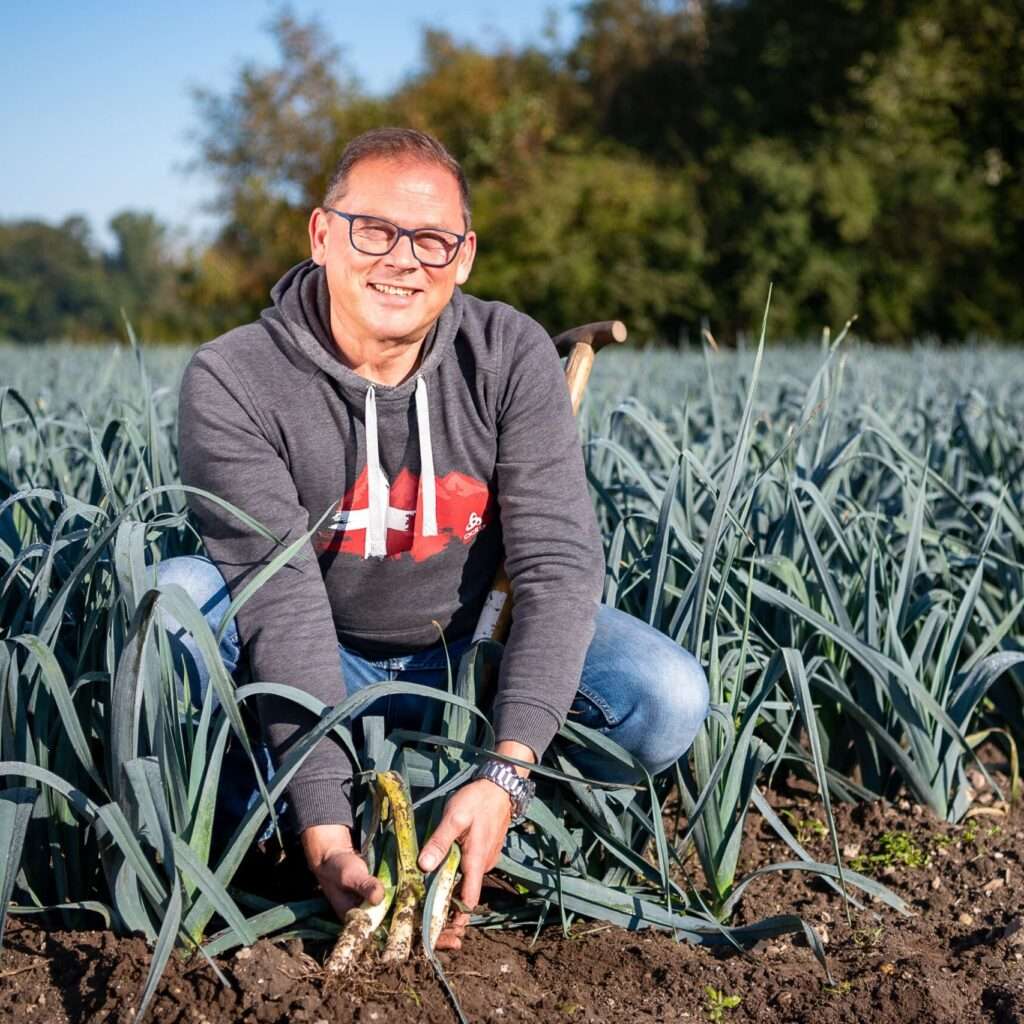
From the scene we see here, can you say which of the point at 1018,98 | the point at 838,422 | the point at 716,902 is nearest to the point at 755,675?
the point at 716,902

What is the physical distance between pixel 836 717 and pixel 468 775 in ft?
3.11

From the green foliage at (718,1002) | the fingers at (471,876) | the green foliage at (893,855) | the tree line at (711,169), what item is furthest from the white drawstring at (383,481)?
the tree line at (711,169)

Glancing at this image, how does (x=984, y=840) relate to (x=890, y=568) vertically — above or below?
below

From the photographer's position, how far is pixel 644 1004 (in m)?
1.66

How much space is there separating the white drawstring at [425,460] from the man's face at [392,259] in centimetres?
10

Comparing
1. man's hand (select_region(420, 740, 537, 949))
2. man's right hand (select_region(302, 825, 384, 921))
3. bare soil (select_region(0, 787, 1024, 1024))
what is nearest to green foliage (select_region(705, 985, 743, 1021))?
bare soil (select_region(0, 787, 1024, 1024))

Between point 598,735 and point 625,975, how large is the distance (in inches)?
13.7

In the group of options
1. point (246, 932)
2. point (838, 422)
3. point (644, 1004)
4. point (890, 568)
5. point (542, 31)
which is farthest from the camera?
point (542, 31)

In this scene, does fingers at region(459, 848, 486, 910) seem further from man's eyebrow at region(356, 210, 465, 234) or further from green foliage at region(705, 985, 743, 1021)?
man's eyebrow at region(356, 210, 465, 234)

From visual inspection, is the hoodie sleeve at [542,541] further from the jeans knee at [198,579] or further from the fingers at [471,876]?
the jeans knee at [198,579]

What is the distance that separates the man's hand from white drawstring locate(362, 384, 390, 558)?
1.58 ft

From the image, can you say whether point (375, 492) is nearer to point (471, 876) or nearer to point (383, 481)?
point (383, 481)

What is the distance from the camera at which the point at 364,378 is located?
1.98 metres

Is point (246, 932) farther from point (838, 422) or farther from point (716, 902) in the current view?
point (838, 422)
